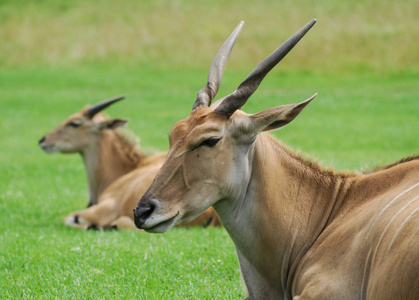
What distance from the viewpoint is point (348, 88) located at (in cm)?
2789

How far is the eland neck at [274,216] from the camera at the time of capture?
177 inches

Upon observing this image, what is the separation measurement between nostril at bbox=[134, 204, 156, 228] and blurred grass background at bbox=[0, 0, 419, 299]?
4.29ft

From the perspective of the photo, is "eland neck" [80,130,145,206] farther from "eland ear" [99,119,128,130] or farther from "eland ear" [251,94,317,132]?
"eland ear" [251,94,317,132]

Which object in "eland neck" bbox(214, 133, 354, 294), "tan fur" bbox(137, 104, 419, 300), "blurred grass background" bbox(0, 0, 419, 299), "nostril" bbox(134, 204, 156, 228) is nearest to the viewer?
"tan fur" bbox(137, 104, 419, 300)

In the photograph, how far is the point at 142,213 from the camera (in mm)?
4180

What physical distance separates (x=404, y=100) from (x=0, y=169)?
14353 mm

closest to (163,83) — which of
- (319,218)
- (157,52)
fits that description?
(157,52)

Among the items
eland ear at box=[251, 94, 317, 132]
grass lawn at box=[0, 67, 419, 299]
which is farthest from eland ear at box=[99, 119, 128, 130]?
eland ear at box=[251, 94, 317, 132]

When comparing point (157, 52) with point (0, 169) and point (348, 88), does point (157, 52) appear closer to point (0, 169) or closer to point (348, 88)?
point (348, 88)

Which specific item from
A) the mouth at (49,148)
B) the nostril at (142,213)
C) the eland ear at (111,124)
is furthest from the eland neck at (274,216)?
the mouth at (49,148)

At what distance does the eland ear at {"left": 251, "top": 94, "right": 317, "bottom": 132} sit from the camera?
424 centimetres

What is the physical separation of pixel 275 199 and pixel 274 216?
0.36 ft

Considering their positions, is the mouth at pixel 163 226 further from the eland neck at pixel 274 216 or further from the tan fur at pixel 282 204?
the eland neck at pixel 274 216

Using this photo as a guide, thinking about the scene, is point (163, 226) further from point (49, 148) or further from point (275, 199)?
point (49, 148)
